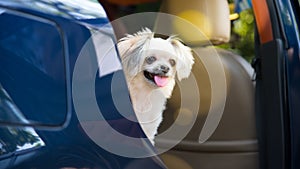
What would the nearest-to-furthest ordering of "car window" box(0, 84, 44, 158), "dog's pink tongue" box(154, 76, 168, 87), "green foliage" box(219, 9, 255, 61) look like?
"car window" box(0, 84, 44, 158) → "dog's pink tongue" box(154, 76, 168, 87) → "green foliage" box(219, 9, 255, 61)

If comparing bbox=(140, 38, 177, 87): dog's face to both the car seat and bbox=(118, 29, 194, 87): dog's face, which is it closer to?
bbox=(118, 29, 194, 87): dog's face

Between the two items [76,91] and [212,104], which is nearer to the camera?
[76,91]

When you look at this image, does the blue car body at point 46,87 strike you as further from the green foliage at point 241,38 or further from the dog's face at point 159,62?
the green foliage at point 241,38

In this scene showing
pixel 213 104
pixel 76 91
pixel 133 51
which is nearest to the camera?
pixel 76 91

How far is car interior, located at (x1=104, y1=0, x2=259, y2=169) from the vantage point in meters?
2.44

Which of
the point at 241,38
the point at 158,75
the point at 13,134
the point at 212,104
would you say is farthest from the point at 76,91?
the point at 241,38

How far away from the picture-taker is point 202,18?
8.00ft

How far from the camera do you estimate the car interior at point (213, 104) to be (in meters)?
2.44

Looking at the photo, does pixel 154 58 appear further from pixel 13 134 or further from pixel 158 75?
pixel 13 134

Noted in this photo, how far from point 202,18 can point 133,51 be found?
421mm

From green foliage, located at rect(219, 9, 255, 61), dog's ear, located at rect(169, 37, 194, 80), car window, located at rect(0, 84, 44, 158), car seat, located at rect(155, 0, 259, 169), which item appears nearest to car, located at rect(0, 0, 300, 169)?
car window, located at rect(0, 84, 44, 158)

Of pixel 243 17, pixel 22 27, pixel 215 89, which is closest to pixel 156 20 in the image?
pixel 215 89

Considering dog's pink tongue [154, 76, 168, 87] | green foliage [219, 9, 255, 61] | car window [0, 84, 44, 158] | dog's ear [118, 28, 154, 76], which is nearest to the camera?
car window [0, 84, 44, 158]

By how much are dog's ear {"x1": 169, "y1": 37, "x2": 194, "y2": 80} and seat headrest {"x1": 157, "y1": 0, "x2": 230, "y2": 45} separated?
0.09m
